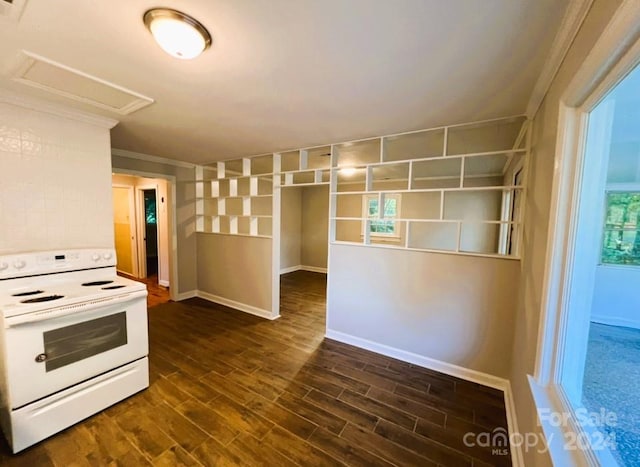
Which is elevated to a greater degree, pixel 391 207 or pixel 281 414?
pixel 391 207

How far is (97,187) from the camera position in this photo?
7.59ft

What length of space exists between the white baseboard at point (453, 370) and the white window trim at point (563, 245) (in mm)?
629

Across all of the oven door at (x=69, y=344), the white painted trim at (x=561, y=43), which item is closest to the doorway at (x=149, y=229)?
the oven door at (x=69, y=344)

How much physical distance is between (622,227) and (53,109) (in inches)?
147

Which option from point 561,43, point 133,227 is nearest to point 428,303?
point 561,43

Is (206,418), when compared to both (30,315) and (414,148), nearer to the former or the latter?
(30,315)

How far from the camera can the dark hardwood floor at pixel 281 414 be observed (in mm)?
1552

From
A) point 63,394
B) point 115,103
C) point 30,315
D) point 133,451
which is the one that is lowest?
point 133,451

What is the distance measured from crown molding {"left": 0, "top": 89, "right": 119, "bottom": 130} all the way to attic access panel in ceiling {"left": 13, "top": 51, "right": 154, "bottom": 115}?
280 millimetres

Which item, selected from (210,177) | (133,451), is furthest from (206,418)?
(210,177)

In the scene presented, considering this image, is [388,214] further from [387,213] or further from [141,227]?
[141,227]

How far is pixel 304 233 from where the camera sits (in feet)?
22.5

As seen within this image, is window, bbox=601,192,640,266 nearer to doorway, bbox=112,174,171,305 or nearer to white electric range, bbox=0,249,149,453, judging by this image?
white electric range, bbox=0,249,149,453

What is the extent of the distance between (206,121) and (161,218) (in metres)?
3.45
